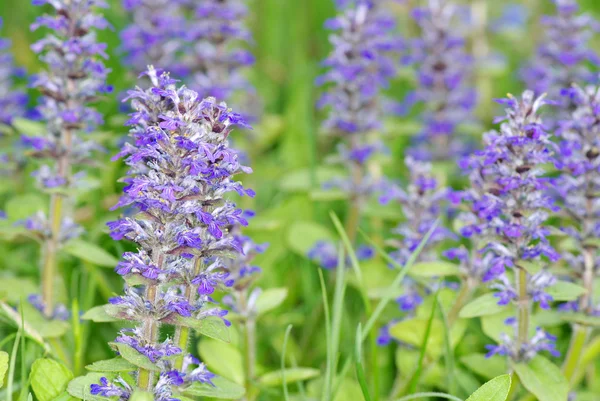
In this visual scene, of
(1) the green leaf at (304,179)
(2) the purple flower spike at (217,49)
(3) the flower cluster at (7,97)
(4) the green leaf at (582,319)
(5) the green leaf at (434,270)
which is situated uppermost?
(2) the purple flower spike at (217,49)

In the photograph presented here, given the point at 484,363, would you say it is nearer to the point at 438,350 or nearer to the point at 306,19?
the point at 438,350

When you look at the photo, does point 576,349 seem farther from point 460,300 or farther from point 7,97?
point 7,97

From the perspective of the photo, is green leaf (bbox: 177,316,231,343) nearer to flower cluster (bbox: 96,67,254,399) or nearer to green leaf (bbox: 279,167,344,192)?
flower cluster (bbox: 96,67,254,399)

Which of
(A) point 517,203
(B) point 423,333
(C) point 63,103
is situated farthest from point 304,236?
(A) point 517,203

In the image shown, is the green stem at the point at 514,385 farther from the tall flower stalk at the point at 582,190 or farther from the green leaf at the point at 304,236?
the green leaf at the point at 304,236

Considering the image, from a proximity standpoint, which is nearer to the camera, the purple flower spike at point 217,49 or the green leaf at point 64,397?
the green leaf at point 64,397

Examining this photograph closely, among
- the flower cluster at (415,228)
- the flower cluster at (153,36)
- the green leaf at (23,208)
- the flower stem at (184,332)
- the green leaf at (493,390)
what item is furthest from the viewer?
the flower cluster at (153,36)

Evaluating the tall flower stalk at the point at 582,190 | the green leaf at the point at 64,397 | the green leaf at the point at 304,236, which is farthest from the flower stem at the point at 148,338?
the green leaf at the point at 304,236
